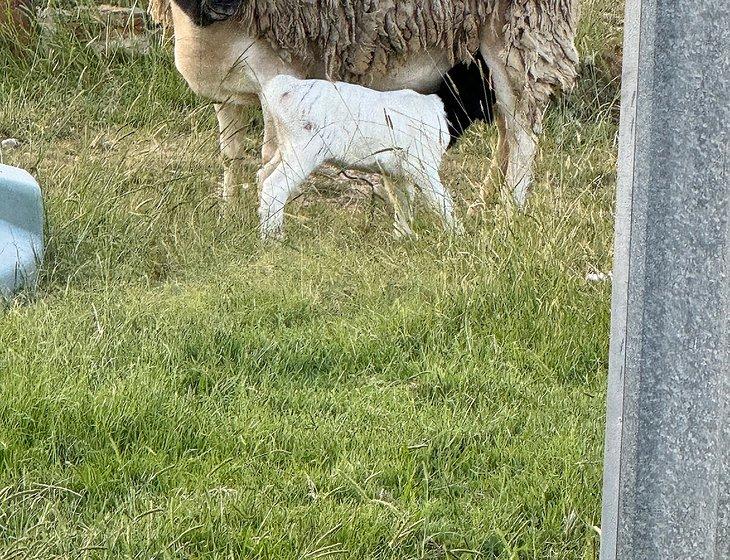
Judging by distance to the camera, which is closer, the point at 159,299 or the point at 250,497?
the point at 250,497

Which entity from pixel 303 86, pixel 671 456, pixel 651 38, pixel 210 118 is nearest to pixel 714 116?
pixel 651 38

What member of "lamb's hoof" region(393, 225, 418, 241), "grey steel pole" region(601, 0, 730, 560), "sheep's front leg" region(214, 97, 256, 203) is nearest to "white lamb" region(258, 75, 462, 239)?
"lamb's hoof" region(393, 225, 418, 241)

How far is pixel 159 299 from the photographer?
4.00 m

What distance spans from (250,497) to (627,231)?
164 centimetres

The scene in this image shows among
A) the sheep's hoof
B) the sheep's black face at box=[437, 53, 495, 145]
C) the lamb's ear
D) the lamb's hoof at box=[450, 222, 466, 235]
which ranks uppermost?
the lamb's ear

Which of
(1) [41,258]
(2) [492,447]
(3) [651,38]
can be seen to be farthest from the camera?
(1) [41,258]

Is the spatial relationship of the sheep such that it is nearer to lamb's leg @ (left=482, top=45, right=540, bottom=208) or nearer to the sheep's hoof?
lamb's leg @ (left=482, top=45, right=540, bottom=208)

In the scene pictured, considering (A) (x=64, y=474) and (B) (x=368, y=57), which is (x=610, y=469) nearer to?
(A) (x=64, y=474)

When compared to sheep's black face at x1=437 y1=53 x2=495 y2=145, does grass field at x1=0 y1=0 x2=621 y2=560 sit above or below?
below

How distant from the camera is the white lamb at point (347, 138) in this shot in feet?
16.1

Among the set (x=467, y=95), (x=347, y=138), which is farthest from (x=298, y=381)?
(x=467, y=95)

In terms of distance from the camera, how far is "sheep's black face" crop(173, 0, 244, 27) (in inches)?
193

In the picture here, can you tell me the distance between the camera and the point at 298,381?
3.41 m

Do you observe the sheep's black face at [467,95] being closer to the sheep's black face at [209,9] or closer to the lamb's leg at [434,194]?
the lamb's leg at [434,194]
